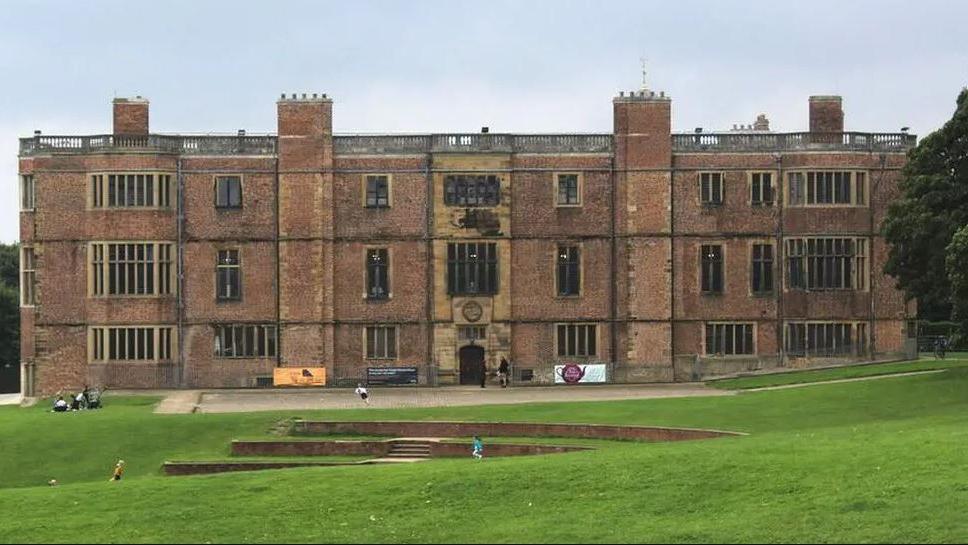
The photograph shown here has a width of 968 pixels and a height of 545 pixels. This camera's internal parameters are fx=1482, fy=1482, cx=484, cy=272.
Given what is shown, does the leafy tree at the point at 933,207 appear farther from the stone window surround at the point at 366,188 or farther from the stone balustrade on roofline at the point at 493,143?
the stone window surround at the point at 366,188

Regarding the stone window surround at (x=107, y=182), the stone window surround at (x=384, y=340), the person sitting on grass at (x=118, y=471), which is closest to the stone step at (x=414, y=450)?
the person sitting on grass at (x=118, y=471)

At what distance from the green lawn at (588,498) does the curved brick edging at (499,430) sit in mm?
3048

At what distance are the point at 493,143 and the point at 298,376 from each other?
44.2ft

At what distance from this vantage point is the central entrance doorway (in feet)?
218

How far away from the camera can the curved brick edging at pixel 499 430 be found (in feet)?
140

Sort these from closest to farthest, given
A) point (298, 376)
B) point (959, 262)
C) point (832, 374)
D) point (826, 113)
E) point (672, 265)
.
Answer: point (959, 262)
point (832, 374)
point (298, 376)
point (672, 265)
point (826, 113)

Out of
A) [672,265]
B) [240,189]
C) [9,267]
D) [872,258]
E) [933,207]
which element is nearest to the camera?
[933,207]

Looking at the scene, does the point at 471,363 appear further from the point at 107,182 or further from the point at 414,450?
the point at 414,450

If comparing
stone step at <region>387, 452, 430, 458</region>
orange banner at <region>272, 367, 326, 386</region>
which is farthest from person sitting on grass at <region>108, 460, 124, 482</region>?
orange banner at <region>272, 367, 326, 386</region>

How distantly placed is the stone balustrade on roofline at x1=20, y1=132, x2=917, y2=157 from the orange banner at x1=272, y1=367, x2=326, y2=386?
970cm

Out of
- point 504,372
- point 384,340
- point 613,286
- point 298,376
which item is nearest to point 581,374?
point 504,372

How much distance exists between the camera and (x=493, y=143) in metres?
65.9

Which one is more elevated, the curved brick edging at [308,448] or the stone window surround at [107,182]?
the stone window surround at [107,182]

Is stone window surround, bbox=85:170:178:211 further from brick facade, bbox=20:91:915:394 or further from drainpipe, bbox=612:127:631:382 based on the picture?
drainpipe, bbox=612:127:631:382
